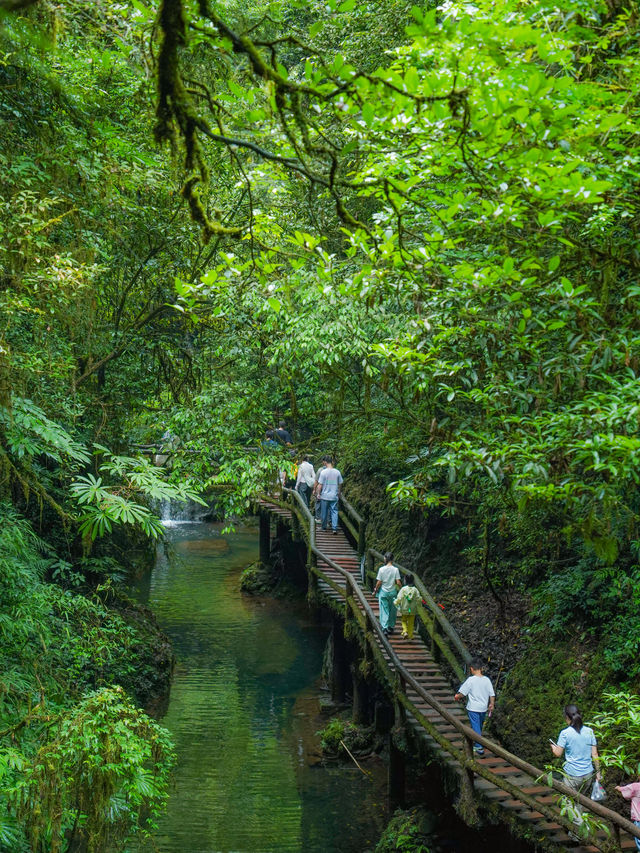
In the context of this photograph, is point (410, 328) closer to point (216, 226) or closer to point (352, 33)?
point (216, 226)

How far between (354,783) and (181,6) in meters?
12.4

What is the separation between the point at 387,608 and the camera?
1345 centimetres

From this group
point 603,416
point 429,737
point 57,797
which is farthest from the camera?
point 429,737

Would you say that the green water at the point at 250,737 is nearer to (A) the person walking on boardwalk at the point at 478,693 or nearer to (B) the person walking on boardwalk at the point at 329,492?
(A) the person walking on boardwalk at the point at 478,693

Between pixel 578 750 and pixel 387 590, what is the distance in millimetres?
5643

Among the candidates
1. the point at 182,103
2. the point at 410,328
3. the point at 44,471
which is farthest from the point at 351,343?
the point at 182,103

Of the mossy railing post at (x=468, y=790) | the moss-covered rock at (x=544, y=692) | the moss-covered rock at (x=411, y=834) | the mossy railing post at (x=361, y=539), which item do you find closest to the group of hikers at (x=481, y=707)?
the moss-covered rock at (x=544, y=692)

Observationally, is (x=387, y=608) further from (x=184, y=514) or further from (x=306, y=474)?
(x=184, y=514)

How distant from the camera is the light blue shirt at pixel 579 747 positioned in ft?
25.5

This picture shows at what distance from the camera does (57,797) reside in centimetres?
668

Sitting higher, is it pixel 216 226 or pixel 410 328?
pixel 410 328

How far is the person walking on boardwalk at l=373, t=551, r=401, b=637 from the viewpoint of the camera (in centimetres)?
1319

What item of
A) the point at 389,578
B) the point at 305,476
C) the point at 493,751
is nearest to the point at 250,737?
the point at 389,578

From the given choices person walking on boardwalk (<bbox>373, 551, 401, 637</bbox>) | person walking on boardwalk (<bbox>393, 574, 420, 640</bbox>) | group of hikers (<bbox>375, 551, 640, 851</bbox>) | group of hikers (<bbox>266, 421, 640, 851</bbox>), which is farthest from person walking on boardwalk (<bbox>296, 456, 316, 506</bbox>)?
person walking on boardwalk (<bbox>373, 551, 401, 637</bbox>)
